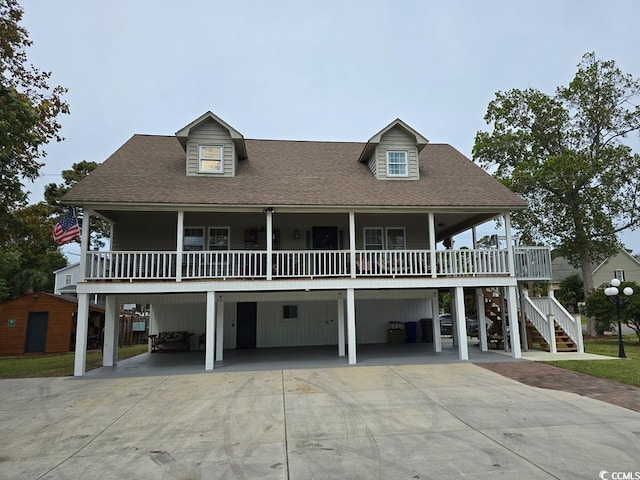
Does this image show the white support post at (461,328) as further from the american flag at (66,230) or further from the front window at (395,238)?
the american flag at (66,230)

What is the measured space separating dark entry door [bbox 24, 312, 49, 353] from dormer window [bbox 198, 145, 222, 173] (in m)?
12.8

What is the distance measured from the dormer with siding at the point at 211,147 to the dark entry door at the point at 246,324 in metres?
5.68

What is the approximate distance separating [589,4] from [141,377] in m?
18.1

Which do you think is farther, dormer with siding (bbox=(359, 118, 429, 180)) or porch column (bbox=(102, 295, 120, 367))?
dormer with siding (bbox=(359, 118, 429, 180))

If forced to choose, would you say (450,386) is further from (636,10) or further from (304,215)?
(636,10)

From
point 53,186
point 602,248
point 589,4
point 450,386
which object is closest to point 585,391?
point 450,386

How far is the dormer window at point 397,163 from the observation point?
15.3 metres

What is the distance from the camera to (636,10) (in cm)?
1304

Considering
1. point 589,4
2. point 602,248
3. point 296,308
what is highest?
point 589,4

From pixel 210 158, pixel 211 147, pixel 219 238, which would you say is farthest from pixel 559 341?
pixel 211 147

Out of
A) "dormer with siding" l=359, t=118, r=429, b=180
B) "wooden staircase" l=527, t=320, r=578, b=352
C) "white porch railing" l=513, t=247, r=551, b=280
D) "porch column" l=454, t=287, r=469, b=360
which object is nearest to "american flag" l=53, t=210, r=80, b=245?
"dormer with siding" l=359, t=118, r=429, b=180

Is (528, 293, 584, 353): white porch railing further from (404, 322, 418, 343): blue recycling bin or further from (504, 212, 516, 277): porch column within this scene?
(404, 322, 418, 343): blue recycling bin

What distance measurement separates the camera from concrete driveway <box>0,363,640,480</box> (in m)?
5.01

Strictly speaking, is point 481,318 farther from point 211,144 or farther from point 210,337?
point 211,144
